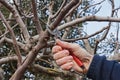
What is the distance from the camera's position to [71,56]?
→ 1203 millimetres

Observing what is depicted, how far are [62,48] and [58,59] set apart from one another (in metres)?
0.04

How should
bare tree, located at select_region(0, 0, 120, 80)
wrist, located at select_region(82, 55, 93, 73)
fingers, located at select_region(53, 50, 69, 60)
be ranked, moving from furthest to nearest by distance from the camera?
bare tree, located at select_region(0, 0, 120, 80), wrist, located at select_region(82, 55, 93, 73), fingers, located at select_region(53, 50, 69, 60)

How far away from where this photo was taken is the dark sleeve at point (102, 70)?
1264mm

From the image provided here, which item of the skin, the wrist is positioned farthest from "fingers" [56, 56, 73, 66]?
the wrist

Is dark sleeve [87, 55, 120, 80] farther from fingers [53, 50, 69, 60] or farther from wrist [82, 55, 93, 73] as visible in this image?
fingers [53, 50, 69, 60]

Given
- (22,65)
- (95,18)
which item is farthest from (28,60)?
(95,18)

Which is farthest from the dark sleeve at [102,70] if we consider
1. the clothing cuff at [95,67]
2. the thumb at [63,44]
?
the thumb at [63,44]

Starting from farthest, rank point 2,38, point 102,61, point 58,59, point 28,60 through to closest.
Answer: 1. point 2,38
2. point 28,60
3. point 102,61
4. point 58,59

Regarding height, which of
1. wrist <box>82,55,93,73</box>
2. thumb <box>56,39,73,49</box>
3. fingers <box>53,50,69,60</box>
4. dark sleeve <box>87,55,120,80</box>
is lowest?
dark sleeve <box>87,55,120,80</box>

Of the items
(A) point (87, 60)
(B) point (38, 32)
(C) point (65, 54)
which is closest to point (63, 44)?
(C) point (65, 54)

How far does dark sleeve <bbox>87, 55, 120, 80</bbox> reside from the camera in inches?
49.8

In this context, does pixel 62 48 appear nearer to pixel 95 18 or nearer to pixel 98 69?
pixel 98 69

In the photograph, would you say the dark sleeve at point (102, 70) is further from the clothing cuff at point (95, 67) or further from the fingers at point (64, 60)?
the fingers at point (64, 60)

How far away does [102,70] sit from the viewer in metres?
1.27
